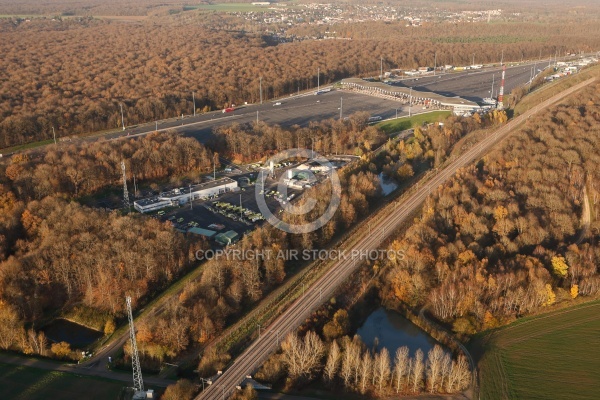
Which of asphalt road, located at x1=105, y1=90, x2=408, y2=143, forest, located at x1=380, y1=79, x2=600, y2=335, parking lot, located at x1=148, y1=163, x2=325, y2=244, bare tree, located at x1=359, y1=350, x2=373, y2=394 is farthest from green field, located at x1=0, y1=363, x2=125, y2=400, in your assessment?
asphalt road, located at x1=105, y1=90, x2=408, y2=143

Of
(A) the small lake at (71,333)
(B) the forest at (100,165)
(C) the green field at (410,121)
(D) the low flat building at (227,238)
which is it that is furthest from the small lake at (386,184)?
(A) the small lake at (71,333)

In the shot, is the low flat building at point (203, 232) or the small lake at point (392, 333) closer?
the small lake at point (392, 333)

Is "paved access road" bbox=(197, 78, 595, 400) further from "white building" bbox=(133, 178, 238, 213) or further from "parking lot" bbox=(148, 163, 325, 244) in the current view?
"white building" bbox=(133, 178, 238, 213)

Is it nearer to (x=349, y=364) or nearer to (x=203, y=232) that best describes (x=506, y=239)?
(x=349, y=364)

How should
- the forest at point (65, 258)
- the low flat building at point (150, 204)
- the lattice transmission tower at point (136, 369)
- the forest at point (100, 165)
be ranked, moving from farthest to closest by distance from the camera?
1. the forest at point (100, 165)
2. the low flat building at point (150, 204)
3. the forest at point (65, 258)
4. the lattice transmission tower at point (136, 369)

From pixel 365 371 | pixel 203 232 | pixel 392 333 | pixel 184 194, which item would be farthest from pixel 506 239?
pixel 184 194

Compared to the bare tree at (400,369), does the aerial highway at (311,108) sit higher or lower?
higher

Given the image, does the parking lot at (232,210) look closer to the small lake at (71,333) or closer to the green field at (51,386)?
the small lake at (71,333)
